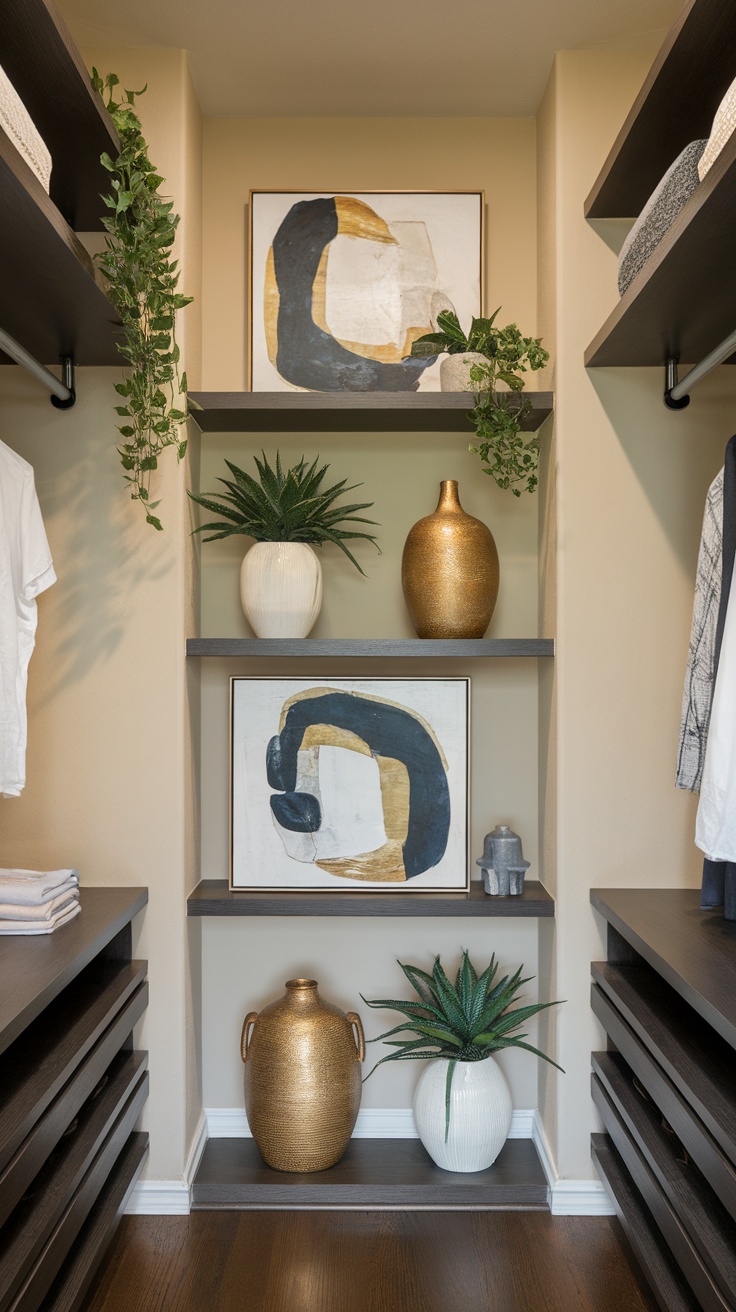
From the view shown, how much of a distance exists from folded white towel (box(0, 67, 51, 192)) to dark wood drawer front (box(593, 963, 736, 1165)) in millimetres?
1769

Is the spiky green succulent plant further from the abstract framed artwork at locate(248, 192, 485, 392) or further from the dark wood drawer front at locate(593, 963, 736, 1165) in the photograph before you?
the dark wood drawer front at locate(593, 963, 736, 1165)

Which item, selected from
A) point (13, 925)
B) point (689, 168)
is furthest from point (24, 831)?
point (689, 168)

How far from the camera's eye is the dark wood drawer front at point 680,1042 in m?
1.52

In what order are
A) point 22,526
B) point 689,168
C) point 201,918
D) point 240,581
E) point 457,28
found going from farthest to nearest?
point 201,918
point 240,581
point 457,28
point 22,526
point 689,168

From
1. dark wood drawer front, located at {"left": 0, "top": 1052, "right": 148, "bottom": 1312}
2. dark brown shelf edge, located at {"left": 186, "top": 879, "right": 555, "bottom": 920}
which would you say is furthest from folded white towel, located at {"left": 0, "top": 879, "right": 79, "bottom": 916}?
dark brown shelf edge, located at {"left": 186, "top": 879, "right": 555, "bottom": 920}

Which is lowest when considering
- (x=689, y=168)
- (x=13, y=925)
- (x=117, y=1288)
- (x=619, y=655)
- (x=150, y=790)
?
(x=117, y=1288)

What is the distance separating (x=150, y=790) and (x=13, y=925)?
21.2 inches

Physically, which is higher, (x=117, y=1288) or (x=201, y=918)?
(x=201, y=918)

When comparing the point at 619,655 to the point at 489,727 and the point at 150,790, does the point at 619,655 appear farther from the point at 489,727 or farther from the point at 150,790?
the point at 150,790

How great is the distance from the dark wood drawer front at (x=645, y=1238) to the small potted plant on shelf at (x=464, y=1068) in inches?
10.3

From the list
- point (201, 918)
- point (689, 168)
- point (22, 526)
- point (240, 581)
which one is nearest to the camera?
point (689, 168)

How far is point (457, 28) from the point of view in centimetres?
236

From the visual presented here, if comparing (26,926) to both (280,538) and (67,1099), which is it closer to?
(67,1099)

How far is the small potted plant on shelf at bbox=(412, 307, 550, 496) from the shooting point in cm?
240
